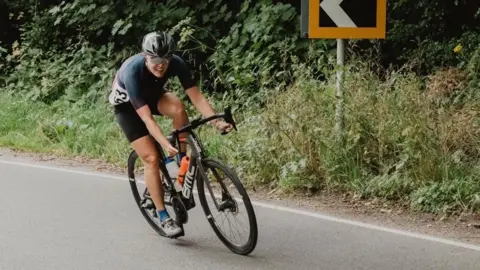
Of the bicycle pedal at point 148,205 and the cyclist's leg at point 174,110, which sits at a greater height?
the cyclist's leg at point 174,110

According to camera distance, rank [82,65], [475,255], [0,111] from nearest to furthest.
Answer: [475,255], [0,111], [82,65]

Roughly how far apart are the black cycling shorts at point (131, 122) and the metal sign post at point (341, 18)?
2600mm

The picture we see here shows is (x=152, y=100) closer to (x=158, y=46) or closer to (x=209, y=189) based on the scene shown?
(x=158, y=46)

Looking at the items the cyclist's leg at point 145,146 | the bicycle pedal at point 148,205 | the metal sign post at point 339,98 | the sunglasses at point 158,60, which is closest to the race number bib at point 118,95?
the cyclist's leg at point 145,146

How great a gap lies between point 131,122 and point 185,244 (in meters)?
1.22

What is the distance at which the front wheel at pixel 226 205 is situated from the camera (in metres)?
5.70

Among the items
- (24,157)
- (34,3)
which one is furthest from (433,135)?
(34,3)

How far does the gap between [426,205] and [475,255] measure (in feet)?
4.19

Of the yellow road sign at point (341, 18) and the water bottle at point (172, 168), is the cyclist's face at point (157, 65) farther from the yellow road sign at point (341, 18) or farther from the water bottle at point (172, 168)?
the yellow road sign at point (341, 18)

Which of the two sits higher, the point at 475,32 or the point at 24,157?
the point at 475,32

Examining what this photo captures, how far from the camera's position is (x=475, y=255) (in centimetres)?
582

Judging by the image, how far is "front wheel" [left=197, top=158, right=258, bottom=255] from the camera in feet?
18.7

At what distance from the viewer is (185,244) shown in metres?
6.29

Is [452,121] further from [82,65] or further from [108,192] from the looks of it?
[82,65]
